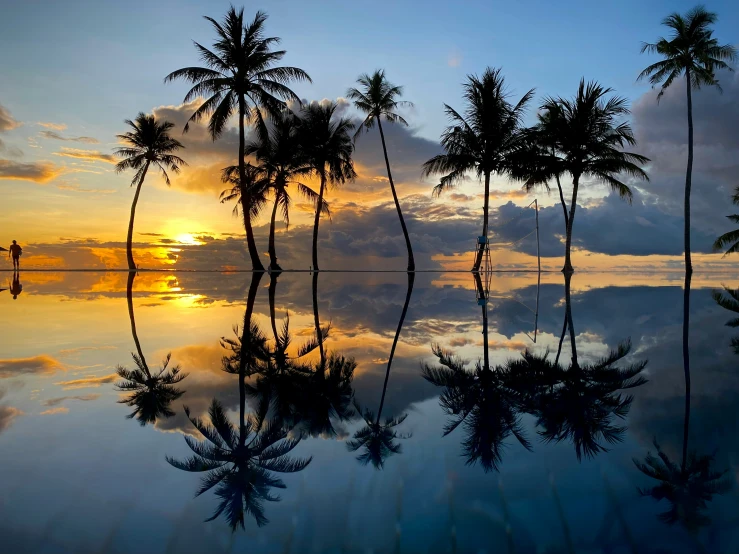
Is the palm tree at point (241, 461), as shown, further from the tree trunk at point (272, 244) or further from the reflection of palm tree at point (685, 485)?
the tree trunk at point (272, 244)

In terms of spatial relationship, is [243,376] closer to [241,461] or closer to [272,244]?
[241,461]

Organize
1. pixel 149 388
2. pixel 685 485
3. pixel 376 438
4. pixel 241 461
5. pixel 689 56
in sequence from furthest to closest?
pixel 689 56 → pixel 149 388 → pixel 376 438 → pixel 241 461 → pixel 685 485

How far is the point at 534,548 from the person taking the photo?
4.10 ft

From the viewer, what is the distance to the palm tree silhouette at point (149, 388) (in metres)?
2.51

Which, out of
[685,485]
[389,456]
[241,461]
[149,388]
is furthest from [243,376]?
[685,485]

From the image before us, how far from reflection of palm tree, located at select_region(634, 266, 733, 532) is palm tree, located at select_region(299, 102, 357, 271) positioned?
87.8ft

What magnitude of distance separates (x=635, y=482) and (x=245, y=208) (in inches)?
867

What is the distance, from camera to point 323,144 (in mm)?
28516

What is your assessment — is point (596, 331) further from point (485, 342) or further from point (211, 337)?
point (211, 337)

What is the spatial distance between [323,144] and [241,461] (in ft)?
92.1

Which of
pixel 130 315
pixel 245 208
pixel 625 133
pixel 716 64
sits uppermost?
pixel 716 64

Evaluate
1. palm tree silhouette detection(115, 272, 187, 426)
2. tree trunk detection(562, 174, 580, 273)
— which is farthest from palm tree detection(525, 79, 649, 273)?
palm tree silhouette detection(115, 272, 187, 426)

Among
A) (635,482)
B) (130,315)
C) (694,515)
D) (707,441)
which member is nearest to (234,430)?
(635,482)

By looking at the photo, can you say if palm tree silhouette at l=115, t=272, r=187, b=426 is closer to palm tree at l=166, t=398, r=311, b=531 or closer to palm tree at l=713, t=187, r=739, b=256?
palm tree at l=166, t=398, r=311, b=531
